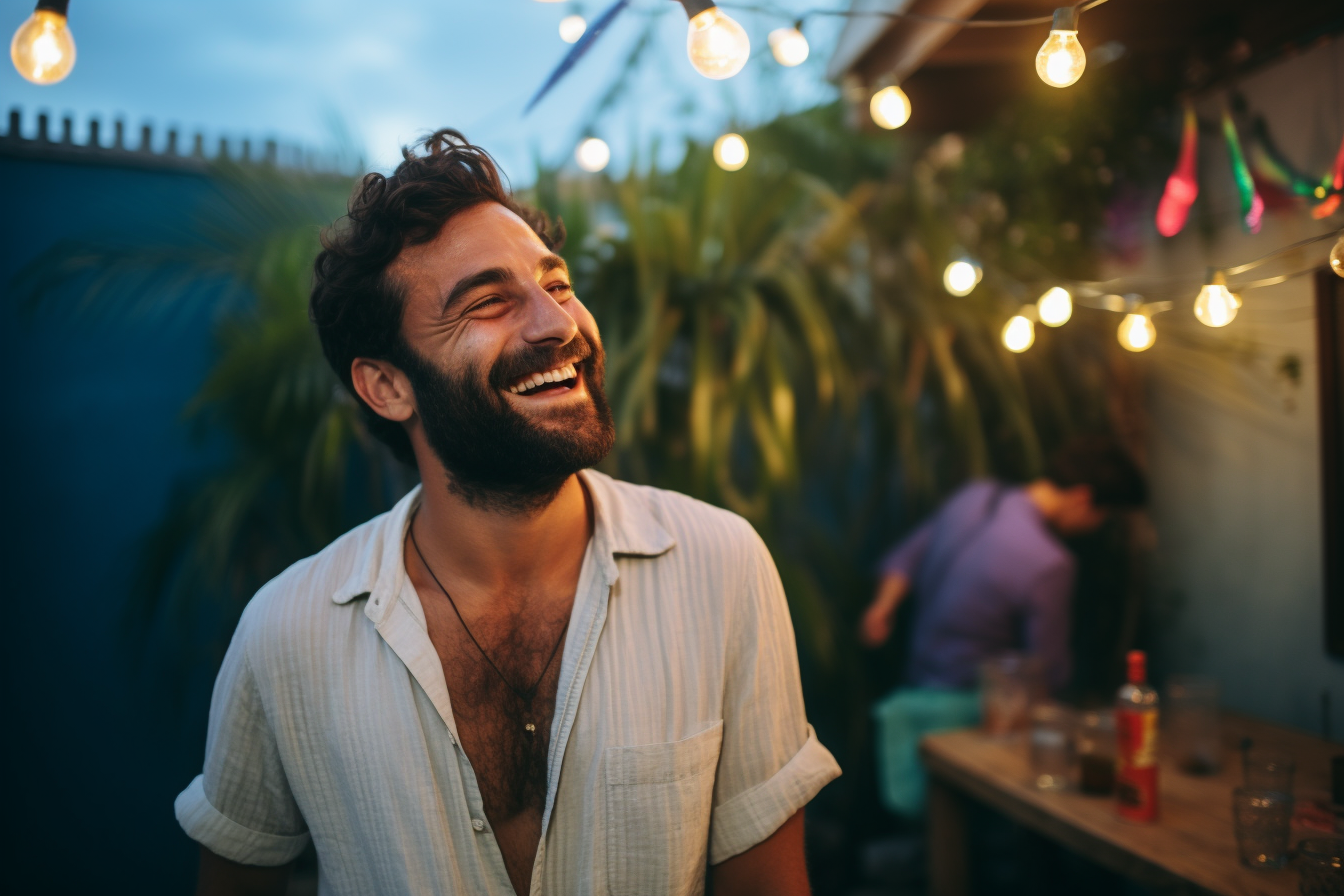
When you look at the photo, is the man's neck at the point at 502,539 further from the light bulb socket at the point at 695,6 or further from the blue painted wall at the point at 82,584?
the blue painted wall at the point at 82,584

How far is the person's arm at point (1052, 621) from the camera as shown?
2.40m

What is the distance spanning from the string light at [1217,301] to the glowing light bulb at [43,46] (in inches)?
68.6

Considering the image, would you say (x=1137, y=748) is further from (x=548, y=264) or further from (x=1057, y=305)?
(x=548, y=264)

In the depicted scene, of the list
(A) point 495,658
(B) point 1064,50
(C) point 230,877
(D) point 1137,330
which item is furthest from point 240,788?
(D) point 1137,330

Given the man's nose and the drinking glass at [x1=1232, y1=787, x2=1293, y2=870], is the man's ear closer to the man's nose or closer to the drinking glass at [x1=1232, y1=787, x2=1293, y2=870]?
the man's nose

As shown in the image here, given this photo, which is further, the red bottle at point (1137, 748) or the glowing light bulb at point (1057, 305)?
the glowing light bulb at point (1057, 305)

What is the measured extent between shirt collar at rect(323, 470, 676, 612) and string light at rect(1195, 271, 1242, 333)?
972 millimetres

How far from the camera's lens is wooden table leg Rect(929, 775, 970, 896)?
2.16 m

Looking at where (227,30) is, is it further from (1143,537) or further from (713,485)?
(1143,537)

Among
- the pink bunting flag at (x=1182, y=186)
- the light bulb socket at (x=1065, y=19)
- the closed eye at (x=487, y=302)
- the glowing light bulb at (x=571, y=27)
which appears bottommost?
the closed eye at (x=487, y=302)

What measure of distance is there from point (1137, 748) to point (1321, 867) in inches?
13.3

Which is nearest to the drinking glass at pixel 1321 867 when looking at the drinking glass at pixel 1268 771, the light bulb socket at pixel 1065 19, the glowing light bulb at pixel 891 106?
the drinking glass at pixel 1268 771

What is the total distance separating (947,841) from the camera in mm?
2174

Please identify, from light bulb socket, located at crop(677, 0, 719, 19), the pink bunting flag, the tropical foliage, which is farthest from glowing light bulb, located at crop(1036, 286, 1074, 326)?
light bulb socket, located at crop(677, 0, 719, 19)
